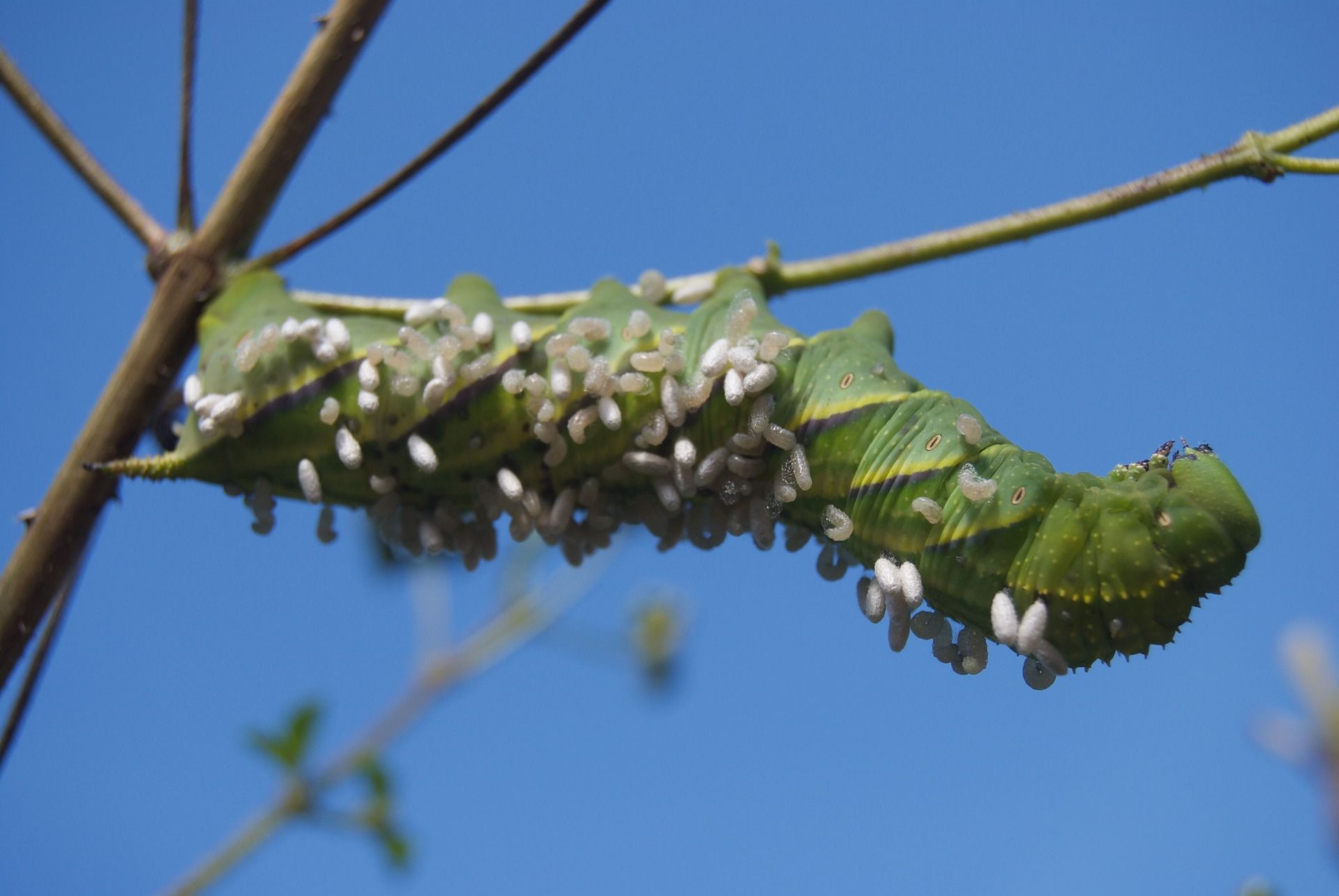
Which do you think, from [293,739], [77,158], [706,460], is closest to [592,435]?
[706,460]

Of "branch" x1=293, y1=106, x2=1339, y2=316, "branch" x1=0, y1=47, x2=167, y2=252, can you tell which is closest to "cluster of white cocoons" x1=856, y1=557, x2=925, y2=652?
"branch" x1=293, y1=106, x2=1339, y2=316

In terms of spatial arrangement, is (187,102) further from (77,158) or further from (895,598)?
(895,598)

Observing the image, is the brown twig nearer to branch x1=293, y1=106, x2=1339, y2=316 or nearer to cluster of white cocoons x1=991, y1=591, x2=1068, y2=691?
branch x1=293, y1=106, x2=1339, y2=316

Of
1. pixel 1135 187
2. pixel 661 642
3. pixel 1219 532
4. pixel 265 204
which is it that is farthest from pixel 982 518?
pixel 661 642

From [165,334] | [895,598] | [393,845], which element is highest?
[165,334]

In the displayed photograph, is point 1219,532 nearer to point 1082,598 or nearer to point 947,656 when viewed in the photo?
point 1082,598

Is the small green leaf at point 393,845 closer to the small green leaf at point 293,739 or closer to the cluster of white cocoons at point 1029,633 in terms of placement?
the small green leaf at point 293,739
